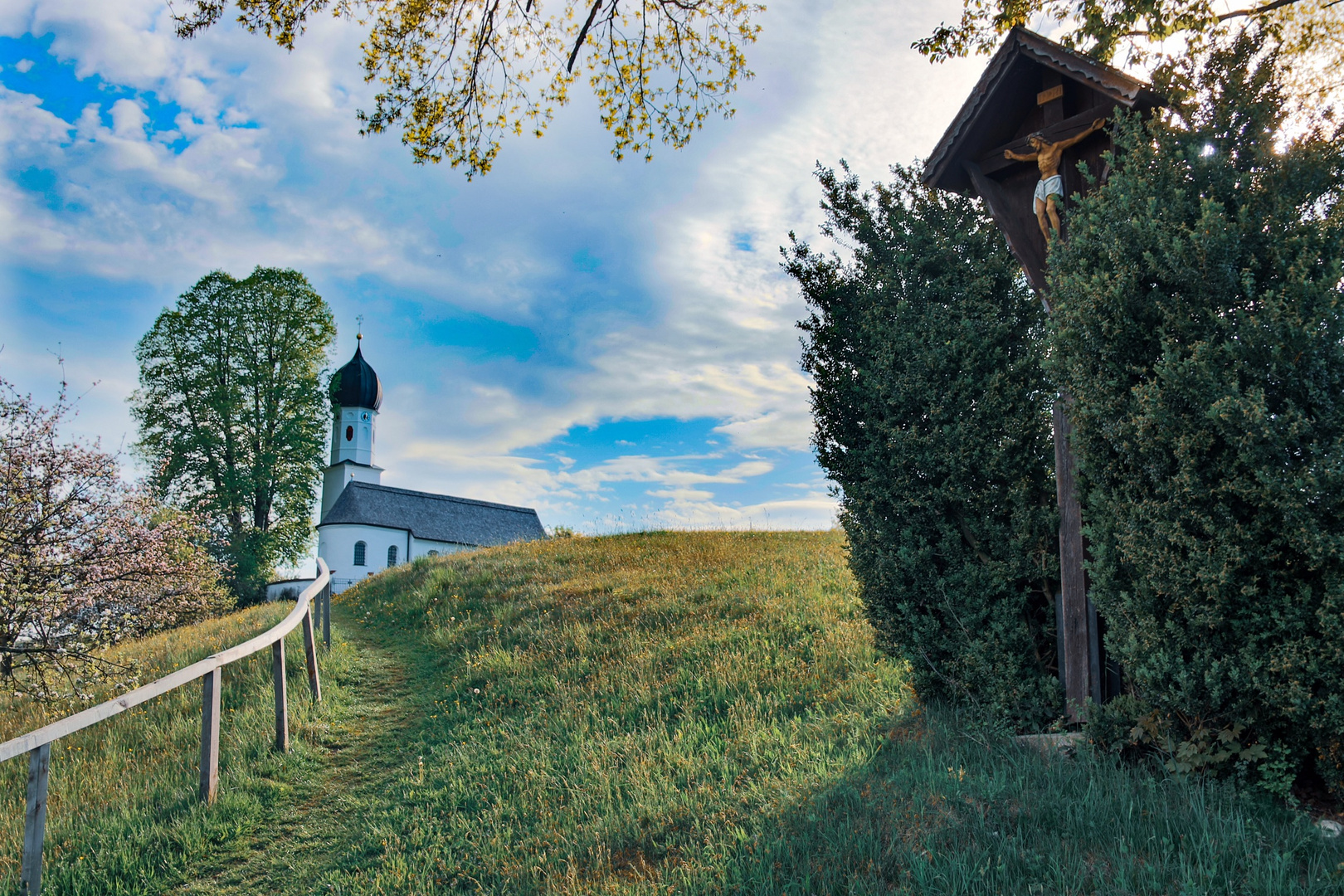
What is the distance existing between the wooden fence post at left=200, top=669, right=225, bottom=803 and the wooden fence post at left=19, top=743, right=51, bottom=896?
4.63 feet

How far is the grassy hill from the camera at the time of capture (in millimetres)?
3992

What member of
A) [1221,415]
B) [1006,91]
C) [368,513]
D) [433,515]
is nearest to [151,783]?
[1221,415]

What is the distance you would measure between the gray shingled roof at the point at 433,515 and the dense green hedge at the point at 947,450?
3261cm

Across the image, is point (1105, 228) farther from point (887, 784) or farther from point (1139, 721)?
point (887, 784)

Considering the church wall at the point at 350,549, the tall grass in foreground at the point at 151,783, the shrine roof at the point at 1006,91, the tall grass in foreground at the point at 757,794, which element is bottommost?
the tall grass in foreground at the point at 151,783

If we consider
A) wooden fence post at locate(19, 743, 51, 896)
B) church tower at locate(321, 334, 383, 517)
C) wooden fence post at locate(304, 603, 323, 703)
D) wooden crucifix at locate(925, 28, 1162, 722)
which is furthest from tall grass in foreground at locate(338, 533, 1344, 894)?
church tower at locate(321, 334, 383, 517)

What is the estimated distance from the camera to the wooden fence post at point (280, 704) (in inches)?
307

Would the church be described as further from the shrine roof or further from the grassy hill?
the shrine roof

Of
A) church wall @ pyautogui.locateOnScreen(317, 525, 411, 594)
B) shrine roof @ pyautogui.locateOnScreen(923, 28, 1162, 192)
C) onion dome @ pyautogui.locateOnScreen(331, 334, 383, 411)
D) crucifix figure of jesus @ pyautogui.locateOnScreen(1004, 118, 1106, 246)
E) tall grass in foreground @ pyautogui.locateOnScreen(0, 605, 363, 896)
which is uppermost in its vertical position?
onion dome @ pyautogui.locateOnScreen(331, 334, 383, 411)

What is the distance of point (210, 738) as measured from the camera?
21.6ft

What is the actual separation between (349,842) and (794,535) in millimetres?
15862

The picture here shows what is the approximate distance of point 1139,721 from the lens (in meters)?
4.86

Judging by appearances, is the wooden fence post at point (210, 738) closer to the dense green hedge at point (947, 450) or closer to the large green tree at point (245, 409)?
the dense green hedge at point (947, 450)

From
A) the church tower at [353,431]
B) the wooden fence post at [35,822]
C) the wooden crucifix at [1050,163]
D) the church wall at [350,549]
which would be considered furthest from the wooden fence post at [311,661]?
the church tower at [353,431]
